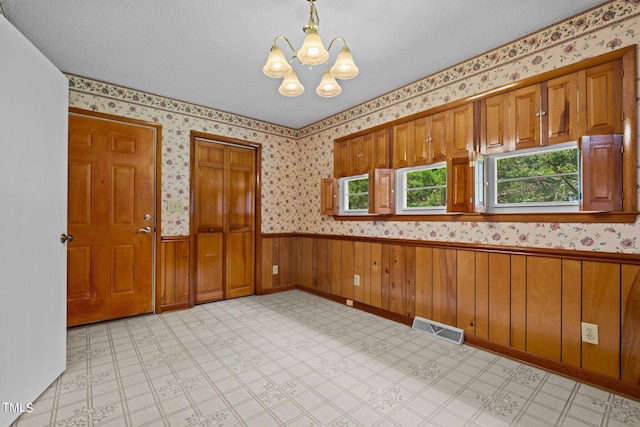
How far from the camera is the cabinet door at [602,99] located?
6.27 feet

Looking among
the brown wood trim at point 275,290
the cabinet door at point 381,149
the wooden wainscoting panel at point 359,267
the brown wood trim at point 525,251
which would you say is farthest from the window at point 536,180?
the brown wood trim at point 275,290

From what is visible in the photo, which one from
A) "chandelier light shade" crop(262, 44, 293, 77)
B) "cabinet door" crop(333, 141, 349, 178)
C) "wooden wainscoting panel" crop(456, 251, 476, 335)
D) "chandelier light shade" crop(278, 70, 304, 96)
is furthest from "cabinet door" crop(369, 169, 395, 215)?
"chandelier light shade" crop(262, 44, 293, 77)

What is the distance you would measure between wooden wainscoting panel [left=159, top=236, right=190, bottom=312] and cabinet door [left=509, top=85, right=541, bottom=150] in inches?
143

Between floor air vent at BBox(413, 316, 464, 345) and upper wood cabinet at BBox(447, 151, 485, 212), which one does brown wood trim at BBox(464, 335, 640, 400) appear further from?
upper wood cabinet at BBox(447, 151, 485, 212)

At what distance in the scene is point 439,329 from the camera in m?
2.78

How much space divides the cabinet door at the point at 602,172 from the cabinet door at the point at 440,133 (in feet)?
3.40

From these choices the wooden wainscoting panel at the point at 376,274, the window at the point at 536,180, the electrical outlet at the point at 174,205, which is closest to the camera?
the window at the point at 536,180

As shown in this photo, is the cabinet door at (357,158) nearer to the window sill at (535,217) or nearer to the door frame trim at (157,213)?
the window sill at (535,217)

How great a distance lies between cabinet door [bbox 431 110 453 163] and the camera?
9.15ft

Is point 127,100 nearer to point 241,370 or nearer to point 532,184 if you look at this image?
point 241,370

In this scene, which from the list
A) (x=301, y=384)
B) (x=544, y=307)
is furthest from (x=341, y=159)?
(x=301, y=384)

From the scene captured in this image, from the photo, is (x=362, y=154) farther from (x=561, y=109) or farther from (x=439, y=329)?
(x=439, y=329)

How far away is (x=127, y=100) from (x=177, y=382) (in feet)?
9.83

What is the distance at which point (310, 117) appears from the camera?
13.8 feet
